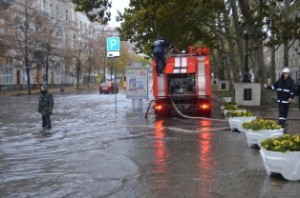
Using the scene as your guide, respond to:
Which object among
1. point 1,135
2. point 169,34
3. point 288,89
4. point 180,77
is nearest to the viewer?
point 288,89

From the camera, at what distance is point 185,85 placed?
23.0 metres

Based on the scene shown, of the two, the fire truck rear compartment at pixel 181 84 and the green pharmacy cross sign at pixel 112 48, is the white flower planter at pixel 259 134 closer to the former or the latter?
the fire truck rear compartment at pixel 181 84

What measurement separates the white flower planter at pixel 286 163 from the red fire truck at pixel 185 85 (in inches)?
512

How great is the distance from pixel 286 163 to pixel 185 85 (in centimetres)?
1444

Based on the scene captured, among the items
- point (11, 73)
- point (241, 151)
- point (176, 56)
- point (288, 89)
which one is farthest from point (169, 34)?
point (11, 73)

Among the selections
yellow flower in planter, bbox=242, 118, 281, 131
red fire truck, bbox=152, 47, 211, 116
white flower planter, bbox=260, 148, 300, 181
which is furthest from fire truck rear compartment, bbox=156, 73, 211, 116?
white flower planter, bbox=260, 148, 300, 181

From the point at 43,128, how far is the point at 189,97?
21.3 feet

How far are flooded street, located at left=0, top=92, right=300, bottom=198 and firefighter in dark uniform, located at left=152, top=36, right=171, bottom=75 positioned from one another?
Answer: 3.77 meters

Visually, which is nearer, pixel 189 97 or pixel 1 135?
pixel 1 135

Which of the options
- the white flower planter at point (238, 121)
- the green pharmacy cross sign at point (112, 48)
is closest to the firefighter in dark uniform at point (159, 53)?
the green pharmacy cross sign at point (112, 48)

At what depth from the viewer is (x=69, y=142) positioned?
14.9 meters

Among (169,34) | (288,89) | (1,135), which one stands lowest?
(1,135)

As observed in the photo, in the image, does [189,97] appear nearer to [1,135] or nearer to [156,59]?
[156,59]

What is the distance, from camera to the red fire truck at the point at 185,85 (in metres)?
22.0
